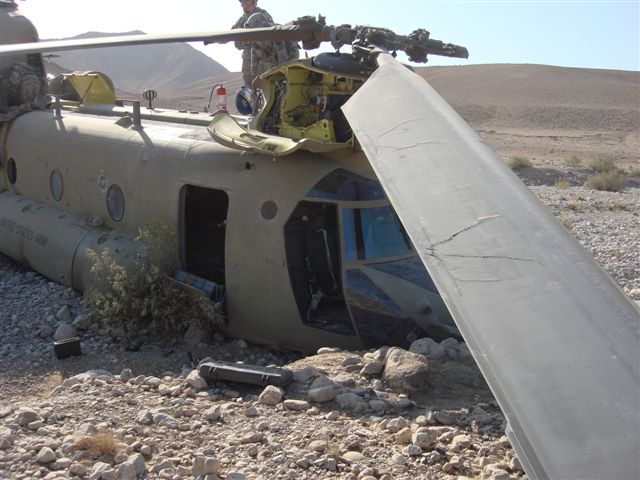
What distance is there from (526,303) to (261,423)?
2.44 meters

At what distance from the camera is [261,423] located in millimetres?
4457

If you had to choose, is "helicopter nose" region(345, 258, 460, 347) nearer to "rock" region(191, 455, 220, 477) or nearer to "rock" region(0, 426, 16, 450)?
"rock" region(191, 455, 220, 477)

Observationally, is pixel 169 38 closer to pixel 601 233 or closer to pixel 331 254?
pixel 331 254

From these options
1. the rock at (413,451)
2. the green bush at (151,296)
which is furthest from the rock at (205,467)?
the green bush at (151,296)

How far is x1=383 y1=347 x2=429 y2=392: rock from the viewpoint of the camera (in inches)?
195

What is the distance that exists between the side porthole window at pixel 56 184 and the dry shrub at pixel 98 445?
590 cm

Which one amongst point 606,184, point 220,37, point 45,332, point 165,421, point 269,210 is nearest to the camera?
point 165,421

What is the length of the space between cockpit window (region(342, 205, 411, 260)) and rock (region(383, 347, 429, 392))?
1618 mm

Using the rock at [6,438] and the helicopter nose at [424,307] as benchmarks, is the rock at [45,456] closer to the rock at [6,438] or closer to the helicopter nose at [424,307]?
the rock at [6,438]

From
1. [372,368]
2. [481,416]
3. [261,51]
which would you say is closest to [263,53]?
[261,51]

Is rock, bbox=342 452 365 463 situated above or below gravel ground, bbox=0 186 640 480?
above

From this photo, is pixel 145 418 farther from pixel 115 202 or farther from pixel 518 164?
pixel 518 164

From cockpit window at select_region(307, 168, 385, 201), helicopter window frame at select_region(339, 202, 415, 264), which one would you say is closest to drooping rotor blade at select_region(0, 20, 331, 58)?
cockpit window at select_region(307, 168, 385, 201)

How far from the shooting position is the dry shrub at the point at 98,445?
4.02 m
